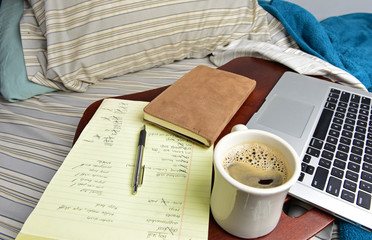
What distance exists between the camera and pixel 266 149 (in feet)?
1.05

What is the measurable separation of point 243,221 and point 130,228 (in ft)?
0.44

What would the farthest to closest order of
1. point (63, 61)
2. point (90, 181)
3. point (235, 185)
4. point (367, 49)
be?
point (367, 49)
point (63, 61)
point (90, 181)
point (235, 185)

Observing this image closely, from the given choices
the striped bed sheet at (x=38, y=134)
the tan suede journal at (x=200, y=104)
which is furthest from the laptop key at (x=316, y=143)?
the striped bed sheet at (x=38, y=134)

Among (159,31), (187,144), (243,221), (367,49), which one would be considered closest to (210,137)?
(187,144)

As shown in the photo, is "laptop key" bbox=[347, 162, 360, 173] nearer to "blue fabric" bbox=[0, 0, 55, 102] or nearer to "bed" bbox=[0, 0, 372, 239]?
"bed" bbox=[0, 0, 372, 239]

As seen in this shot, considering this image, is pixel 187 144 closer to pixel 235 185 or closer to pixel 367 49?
pixel 235 185

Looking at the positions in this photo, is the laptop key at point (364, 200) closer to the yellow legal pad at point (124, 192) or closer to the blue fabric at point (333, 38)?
the yellow legal pad at point (124, 192)

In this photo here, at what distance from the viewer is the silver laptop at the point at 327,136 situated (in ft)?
1.16

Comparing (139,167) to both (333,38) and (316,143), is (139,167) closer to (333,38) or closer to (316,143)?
(316,143)

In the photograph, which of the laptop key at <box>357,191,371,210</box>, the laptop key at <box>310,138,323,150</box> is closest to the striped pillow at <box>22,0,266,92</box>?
the laptop key at <box>310,138,323,150</box>

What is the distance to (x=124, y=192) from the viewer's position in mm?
351

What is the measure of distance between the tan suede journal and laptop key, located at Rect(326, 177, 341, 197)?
18 centimetres

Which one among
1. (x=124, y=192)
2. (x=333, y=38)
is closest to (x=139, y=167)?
(x=124, y=192)

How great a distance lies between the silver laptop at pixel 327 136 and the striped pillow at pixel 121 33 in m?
0.30
